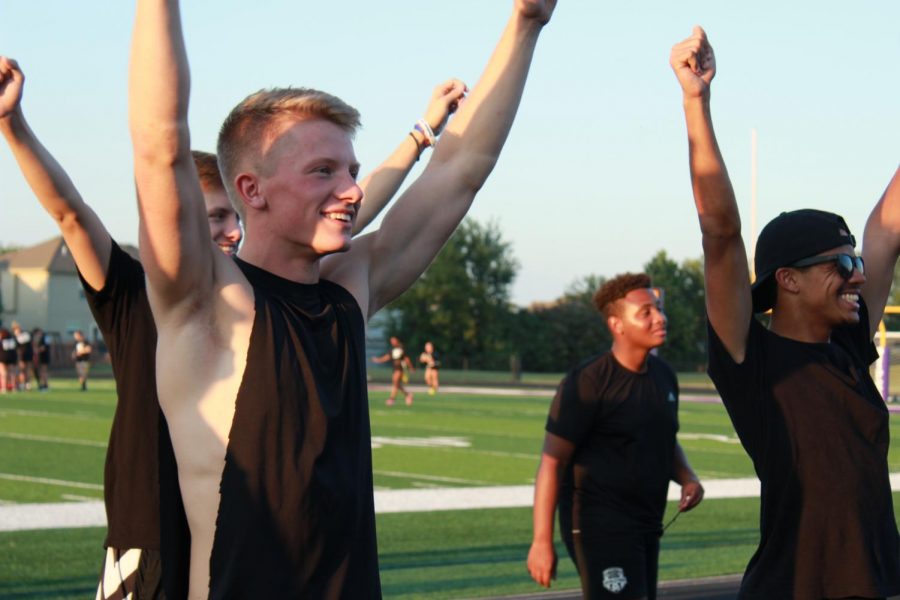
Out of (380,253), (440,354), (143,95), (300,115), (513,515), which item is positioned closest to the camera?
(143,95)

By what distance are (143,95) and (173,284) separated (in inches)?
15.0

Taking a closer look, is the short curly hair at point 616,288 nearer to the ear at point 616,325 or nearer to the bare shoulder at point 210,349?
the ear at point 616,325

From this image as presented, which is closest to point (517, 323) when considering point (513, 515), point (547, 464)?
point (513, 515)

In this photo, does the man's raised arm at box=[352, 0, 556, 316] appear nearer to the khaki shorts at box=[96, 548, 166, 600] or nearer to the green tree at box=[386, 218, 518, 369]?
the khaki shorts at box=[96, 548, 166, 600]

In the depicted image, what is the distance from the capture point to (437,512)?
13.2 meters

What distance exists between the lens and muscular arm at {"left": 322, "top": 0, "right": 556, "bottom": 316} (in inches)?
142

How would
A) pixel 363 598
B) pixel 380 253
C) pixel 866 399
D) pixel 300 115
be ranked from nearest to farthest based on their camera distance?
pixel 363 598
pixel 300 115
pixel 380 253
pixel 866 399

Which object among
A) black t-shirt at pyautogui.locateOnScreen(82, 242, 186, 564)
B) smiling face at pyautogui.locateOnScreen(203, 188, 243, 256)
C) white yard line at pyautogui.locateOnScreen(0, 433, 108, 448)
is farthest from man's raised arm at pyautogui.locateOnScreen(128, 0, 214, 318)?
white yard line at pyautogui.locateOnScreen(0, 433, 108, 448)

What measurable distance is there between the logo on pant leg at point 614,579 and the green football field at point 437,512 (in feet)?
8.68

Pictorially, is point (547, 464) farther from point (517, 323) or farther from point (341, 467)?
point (517, 323)

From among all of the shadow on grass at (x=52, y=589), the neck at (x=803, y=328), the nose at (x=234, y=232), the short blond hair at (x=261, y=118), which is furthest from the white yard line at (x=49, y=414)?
the short blond hair at (x=261, y=118)

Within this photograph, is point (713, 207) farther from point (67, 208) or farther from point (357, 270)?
point (67, 208)

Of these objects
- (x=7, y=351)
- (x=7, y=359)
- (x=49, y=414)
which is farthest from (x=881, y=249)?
(x=7, y=351)

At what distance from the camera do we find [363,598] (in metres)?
2.97
